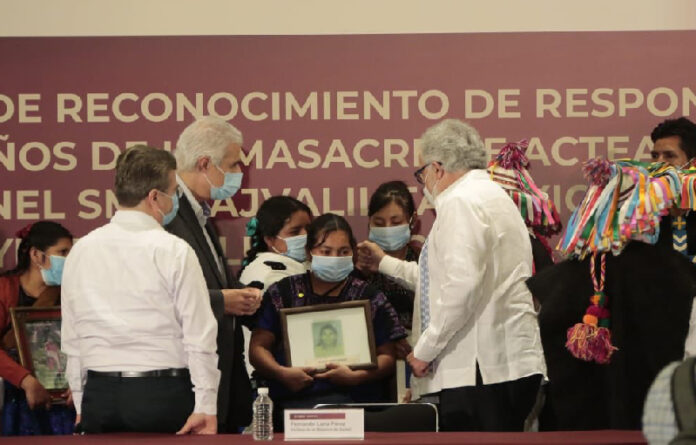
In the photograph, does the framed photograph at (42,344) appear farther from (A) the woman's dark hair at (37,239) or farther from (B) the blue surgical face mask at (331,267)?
(B) the blue surgical face mask at (331,267)

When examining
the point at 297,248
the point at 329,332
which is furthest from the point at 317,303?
the point at 297,248

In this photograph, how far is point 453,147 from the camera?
469 cm

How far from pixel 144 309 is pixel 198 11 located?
2576 millimetres

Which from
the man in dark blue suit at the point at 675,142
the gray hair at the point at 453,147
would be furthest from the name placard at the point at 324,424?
the man in dark blue suit at the point at 675,142

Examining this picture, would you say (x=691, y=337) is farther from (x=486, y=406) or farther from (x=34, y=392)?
(x=34, y=392)

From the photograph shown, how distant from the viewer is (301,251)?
540cm

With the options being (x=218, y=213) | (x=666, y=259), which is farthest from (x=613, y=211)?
(x=218, y=213)

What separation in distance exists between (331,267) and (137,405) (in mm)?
1436

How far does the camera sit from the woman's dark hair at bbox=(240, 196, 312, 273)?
18.0 ft

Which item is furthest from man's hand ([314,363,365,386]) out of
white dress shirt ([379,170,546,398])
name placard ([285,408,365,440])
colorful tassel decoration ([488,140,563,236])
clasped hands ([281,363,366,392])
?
name placard ([285,408,365,440])

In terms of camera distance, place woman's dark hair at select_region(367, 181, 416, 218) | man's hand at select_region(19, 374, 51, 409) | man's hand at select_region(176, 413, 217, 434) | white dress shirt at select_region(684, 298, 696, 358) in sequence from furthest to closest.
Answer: woman's dark hair at select_region(367, 181, 416, 218) → man's hand at select_region(19, 374, 51, 409) → white dress shirt at select_region(684, 298, 696, 358) → man's hand at select_region(176, 413, 217, 434)

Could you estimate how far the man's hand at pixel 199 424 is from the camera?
3.74 meters

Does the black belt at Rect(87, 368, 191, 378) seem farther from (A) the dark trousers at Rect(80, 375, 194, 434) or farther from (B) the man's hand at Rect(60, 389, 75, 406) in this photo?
(B) the man's hand at Rect(60, 389, 75, 406)

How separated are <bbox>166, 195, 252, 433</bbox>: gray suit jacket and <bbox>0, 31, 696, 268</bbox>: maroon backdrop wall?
1217mm
